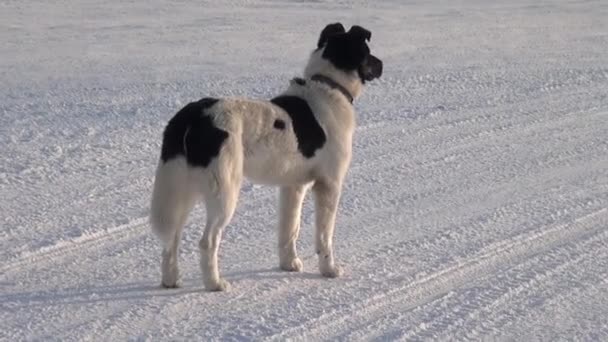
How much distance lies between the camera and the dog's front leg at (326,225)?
7.00 metres

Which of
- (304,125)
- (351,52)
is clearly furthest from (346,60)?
(304,125)

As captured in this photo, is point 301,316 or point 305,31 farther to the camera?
point 305,31

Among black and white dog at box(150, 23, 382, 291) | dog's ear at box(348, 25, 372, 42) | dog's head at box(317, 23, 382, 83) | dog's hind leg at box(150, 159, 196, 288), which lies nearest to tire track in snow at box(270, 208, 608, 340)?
black and white dog at box(150, 23, 382, 291)

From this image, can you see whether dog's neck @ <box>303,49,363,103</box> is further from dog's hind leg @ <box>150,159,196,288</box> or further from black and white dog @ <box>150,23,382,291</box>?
dog's hind leg @ <box>150,159,196,288</box>

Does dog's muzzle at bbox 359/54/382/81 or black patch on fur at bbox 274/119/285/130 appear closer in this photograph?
black patch on fur at bbox 274/119/285/130

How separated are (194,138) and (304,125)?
0.91 m

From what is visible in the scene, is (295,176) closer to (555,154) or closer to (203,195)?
(203,195)

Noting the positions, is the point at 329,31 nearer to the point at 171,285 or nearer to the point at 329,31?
the point at 329,31

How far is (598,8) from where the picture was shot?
21062 mm

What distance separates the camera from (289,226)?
7.20 m

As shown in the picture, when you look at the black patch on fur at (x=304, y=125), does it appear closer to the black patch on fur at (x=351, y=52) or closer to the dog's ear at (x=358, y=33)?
the black patch on fur at (x=351, y=52)

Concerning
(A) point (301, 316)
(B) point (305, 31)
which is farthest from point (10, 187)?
(B) point (305, 31)

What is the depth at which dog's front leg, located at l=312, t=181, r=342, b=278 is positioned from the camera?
7.00 metres

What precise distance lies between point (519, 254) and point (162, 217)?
2.59m
